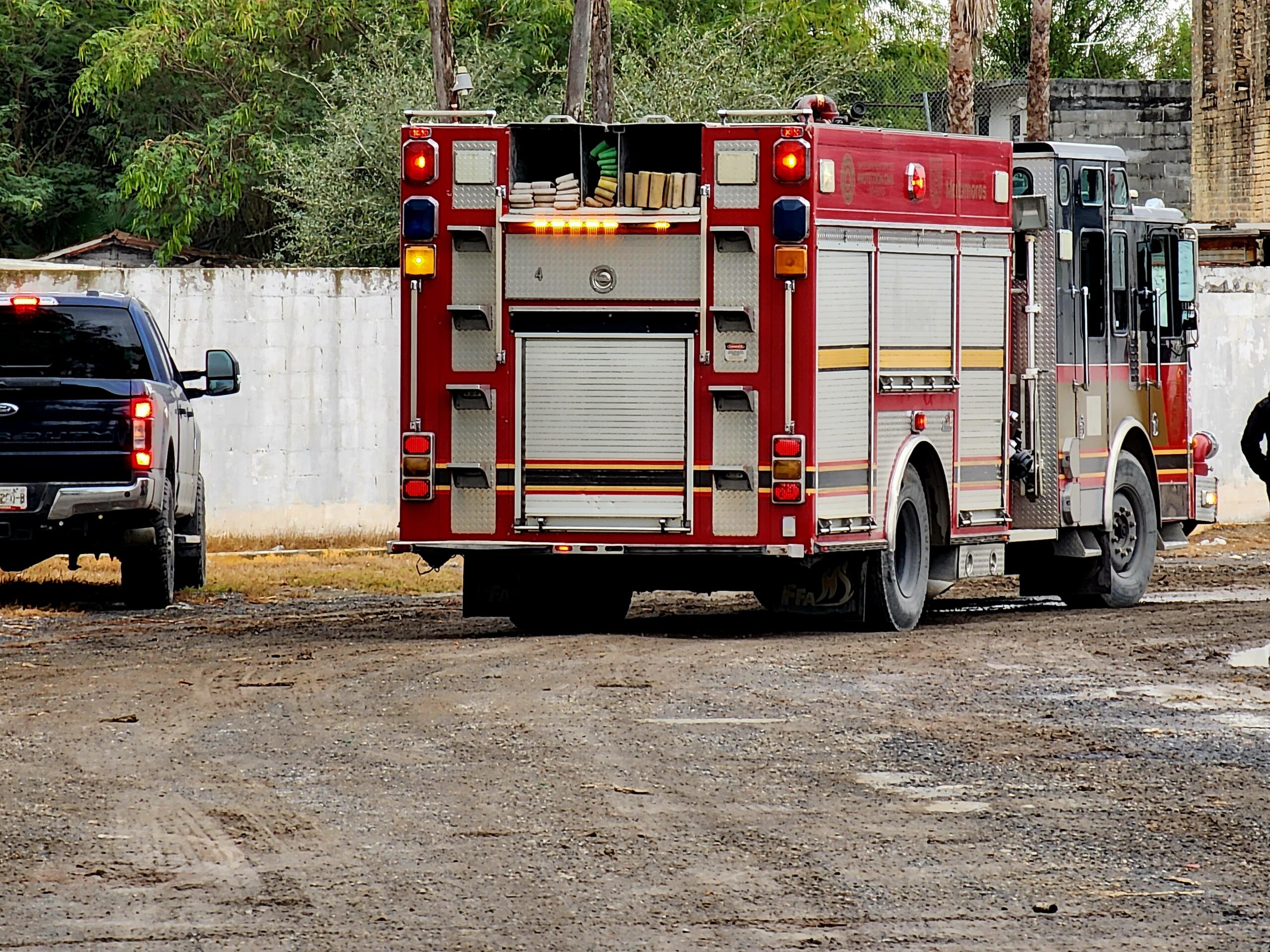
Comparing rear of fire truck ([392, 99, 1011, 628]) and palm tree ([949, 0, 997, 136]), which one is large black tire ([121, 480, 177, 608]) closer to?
rear of fire truck ([392, 99, 1011, 628])

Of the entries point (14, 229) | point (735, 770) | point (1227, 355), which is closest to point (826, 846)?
point (735, 770)

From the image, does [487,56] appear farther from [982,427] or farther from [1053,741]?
[1053,741]

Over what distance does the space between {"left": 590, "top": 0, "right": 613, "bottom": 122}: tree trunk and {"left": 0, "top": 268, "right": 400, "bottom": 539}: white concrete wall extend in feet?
18.7

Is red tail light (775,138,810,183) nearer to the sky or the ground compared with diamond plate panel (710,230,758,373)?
nearer to the sky

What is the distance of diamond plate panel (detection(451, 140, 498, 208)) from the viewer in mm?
13391

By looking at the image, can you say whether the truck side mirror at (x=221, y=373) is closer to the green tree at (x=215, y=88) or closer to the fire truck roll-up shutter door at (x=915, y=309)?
the fire truck roll-up shutter door at (x=915, y=309)

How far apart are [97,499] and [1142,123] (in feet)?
120

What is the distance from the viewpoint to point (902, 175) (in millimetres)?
13805

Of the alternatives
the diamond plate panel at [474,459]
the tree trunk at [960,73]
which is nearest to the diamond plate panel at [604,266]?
the diamond plate panel at [474,459]

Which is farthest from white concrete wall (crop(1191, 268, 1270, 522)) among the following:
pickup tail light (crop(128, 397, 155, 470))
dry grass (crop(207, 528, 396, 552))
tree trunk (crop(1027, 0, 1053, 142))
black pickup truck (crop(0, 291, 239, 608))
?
pickup tail light (crop(128, 397, 155, 470))

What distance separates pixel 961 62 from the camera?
2833 cm

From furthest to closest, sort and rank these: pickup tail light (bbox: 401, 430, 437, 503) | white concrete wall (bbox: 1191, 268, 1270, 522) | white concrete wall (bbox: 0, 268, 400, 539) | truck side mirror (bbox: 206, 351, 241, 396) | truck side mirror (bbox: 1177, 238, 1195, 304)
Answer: white concrete wall (bbox: 1191, 268, 1270, 522) < white concrete wall (bbox: 0, 268, 400, 539) < truck side mirror (bbox: 1177, 238, 1195, 304) < truck side mirror (bbox: 206, 351, 241, 396) < pickup tail light (bbox: 401, 430, 437, 503)

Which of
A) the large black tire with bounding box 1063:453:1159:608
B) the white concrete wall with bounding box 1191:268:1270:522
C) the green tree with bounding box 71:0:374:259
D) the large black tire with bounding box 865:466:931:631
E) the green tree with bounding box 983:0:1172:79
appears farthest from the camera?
the green tree with bounding box 983:0:1172:79

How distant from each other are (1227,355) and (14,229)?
25.0 metres
